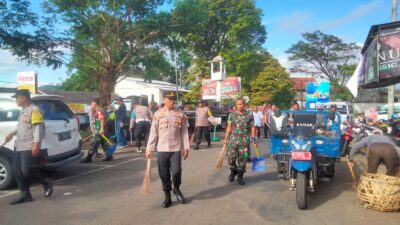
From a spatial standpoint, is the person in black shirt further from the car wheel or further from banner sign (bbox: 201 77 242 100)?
banner sign (bbox: 201 77 242 100)

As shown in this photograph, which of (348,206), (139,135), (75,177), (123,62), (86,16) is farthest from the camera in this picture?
(123,62)

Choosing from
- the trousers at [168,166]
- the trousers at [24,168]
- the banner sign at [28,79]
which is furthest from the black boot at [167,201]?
the banner sign at [28,79]

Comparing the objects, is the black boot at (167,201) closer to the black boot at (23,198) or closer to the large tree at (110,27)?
the black boot at (23,198)

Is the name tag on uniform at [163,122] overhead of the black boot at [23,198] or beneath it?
overhead

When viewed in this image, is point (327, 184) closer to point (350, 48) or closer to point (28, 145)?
point (28, 145)

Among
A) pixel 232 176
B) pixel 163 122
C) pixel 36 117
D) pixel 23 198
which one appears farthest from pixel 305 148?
pixel 23 198

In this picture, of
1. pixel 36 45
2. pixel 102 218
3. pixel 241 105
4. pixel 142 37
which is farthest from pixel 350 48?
pixel 102 218

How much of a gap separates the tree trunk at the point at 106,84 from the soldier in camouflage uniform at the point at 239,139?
11123mm

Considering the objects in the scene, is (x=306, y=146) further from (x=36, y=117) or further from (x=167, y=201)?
(x=36, y=117)

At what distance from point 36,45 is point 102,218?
11.8 meters

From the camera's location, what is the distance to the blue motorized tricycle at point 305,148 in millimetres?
6188

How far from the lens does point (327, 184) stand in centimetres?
809

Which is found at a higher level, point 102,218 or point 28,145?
point 28,145

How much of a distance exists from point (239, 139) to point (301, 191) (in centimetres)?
196
